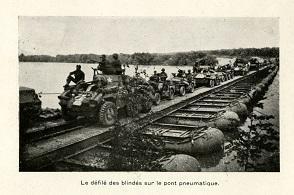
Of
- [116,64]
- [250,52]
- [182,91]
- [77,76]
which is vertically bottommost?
[182,91]

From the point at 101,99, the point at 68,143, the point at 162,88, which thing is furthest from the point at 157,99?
the point at 68,143

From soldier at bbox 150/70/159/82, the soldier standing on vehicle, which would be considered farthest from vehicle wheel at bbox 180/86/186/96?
the soldier standing on vehicle

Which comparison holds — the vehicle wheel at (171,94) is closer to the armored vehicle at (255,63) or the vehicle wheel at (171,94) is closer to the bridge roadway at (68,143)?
the bridge roadway at (68,143)

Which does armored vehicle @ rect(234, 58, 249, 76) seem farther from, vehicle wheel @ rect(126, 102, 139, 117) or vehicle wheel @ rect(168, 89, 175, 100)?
vehicle wheel @ rect(126, 102, 139, 117)

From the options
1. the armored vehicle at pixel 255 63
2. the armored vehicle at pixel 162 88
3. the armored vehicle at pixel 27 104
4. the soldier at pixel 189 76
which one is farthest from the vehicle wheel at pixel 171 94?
the armored vehicle at pixel 27 104

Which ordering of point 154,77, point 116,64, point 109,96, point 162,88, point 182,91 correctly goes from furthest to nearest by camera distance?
point 182,91
point 162,88
point 154,77
point 109,96
point 116,64

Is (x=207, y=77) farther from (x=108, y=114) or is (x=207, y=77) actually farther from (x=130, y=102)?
(x=108, y=114)
